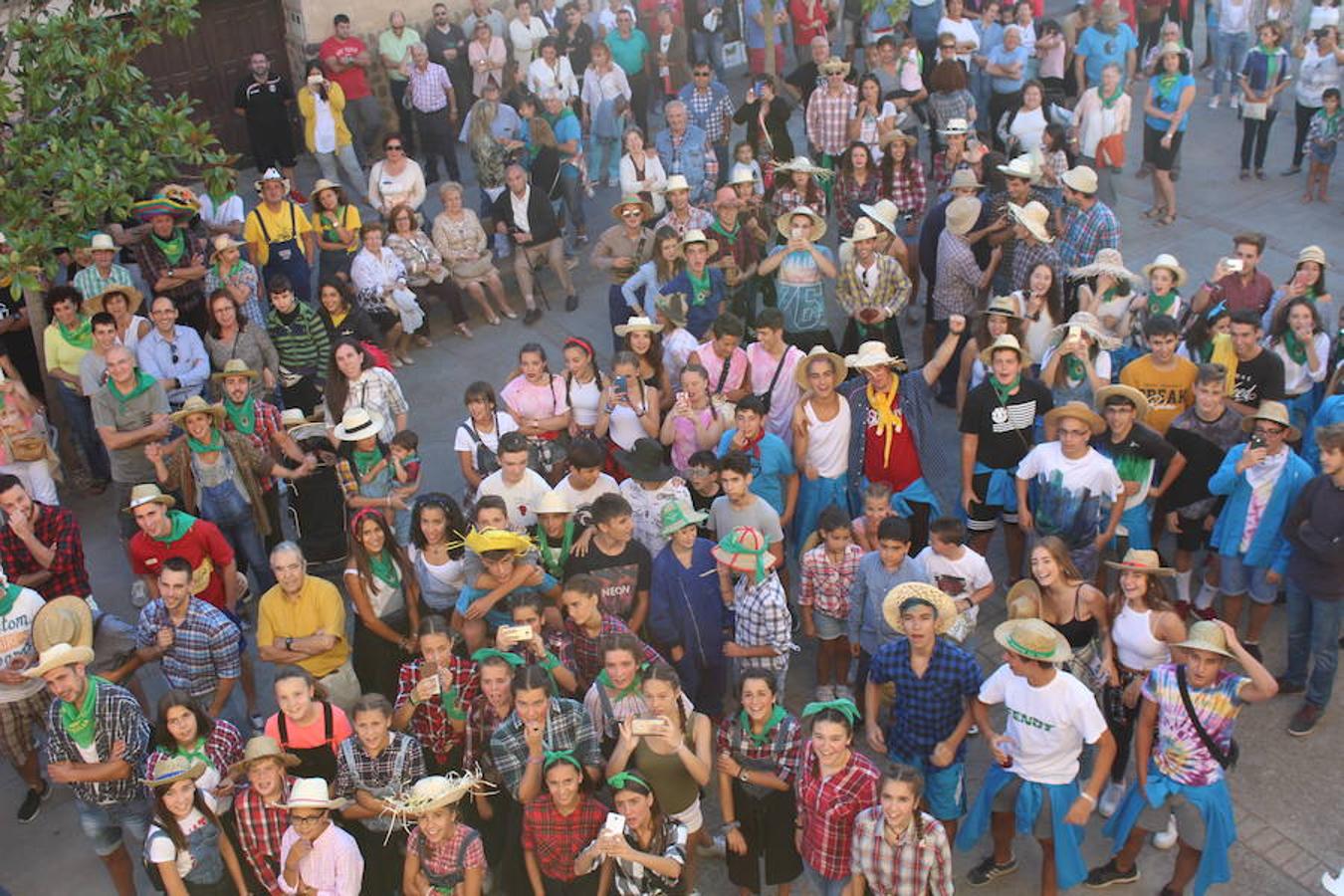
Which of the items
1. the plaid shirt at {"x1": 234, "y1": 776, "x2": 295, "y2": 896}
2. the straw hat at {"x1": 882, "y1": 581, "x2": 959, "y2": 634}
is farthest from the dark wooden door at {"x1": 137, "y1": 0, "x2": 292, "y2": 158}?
the straw hat at {"x1": 882, "y1": 581, "x2": 959, "y2": 634}

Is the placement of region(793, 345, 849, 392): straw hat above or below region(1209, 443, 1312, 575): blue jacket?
above

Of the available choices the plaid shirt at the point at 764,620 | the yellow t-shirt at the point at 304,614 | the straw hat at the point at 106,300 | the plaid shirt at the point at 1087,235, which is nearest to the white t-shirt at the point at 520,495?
the yellow t-shirt at the point at 304,614

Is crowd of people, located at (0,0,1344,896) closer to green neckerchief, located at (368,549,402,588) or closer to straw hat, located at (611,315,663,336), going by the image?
green neckerchief, located at (368,549,402,588)

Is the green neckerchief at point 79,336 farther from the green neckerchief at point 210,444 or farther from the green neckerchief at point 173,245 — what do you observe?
the green neckerchief at point 210,444

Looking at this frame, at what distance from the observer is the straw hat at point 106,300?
34.0 feet

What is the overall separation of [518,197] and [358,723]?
694 cm

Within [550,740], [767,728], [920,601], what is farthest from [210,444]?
[920,601]

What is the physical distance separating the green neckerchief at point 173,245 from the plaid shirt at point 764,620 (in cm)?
612

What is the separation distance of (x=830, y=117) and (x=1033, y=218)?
333cm

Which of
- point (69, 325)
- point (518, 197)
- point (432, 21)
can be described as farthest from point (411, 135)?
point (69, 325)

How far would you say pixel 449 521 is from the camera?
8.21m

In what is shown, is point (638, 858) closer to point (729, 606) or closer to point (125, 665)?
point (729, 606)

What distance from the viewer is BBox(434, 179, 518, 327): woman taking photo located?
41.0 feet

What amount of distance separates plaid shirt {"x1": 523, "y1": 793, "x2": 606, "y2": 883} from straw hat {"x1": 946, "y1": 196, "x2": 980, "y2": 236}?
5.95 metres
